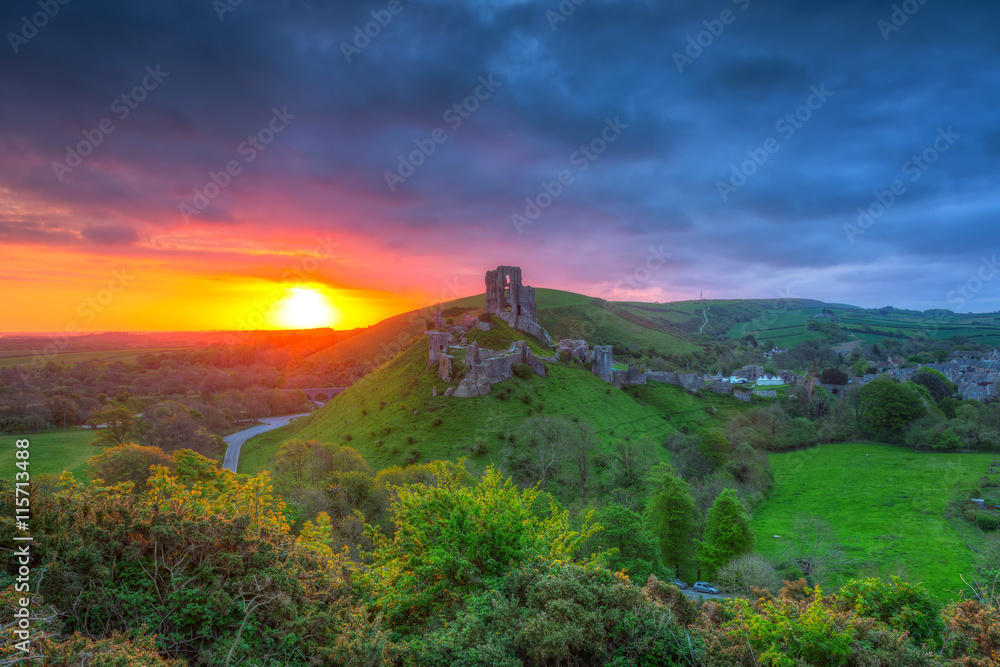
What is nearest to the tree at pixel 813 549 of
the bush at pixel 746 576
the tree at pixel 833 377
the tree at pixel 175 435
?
the bush at pixel 746 576

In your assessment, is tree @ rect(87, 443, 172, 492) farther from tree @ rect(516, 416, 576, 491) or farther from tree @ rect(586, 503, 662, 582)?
tree @ rect(516, 416, 576, 491)

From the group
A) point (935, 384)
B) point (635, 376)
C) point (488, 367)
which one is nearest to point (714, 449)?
point (635, 376)

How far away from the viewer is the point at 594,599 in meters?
10.4

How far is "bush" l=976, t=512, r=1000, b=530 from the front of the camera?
3809 centimetres

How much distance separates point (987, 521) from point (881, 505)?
24.4 feet

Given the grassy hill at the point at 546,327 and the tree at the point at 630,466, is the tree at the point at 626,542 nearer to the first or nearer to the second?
the tree at the point at 630,466

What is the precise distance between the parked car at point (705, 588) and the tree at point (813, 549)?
5925 mm

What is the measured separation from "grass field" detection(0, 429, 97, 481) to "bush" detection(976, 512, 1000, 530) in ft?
249

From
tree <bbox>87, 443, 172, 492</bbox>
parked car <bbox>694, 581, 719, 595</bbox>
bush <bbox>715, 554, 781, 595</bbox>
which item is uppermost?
tree <bbox>87, 443, 172, 492</bbox>

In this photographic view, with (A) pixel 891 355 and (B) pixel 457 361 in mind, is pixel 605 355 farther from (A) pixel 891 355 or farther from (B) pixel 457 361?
(A) pixel 891 355

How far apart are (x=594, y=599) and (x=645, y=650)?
1.37 m

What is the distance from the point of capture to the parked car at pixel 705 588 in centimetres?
3010

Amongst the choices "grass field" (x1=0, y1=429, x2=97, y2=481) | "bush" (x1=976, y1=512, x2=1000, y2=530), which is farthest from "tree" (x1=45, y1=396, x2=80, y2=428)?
"bush" (x1=976, y1=512, x2=1000, y2=530)

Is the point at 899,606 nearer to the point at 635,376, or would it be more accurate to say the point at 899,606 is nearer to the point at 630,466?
the point at 630,466
